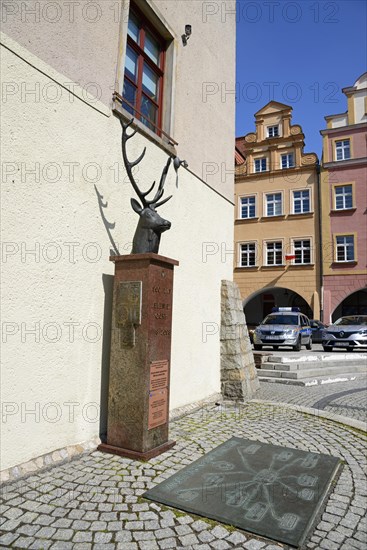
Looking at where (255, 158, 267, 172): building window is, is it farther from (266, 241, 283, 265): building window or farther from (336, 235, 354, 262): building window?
(336, 235, 354, 262): building window

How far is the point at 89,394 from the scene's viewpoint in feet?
14.3

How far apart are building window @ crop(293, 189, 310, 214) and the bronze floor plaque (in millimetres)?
23848

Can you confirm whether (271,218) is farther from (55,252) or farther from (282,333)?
(55,252)

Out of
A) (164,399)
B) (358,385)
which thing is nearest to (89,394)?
(164,399)

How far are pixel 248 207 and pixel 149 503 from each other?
1025 inches

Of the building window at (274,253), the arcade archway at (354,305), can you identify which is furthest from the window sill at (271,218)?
the arcade archway at (354,305)

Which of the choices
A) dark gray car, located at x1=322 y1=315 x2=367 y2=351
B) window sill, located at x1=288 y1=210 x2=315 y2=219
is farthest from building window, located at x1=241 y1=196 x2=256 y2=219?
dark gray car, located at x1=322 y1=315 x2=367 y2=351

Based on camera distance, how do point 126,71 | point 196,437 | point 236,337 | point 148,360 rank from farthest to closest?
point 236,337, point 126,71, point 196,437, point 148,360

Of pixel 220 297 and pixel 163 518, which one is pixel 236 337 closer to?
pixel 220 297

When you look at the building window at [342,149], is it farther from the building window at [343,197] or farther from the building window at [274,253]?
the building window at [274,253]

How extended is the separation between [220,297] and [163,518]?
16.6 feet

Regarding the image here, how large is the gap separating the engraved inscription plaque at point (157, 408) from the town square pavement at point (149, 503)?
0.32 m

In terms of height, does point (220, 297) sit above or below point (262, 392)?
above

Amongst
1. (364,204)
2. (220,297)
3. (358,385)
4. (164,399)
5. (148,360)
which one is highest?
(364,204)
